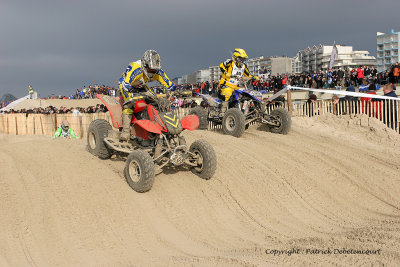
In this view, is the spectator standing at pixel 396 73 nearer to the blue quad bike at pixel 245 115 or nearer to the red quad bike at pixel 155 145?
the blue quad bike at pixel 245 115

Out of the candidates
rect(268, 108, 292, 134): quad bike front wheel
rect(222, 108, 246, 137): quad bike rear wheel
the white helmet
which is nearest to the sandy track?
rect(222, 108, 246, 137): quad bike rear wheel

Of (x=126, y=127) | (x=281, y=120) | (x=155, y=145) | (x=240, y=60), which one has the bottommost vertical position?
(x=155, y=145)

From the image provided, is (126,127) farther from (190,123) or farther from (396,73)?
(396,73)

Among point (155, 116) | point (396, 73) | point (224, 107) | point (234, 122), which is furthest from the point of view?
point (396, 73)

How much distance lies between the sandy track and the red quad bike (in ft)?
0.86

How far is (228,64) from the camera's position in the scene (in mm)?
10438

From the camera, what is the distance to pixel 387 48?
72750 millimetres

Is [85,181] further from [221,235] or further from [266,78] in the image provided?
[266,78]

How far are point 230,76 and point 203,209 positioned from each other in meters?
5.53

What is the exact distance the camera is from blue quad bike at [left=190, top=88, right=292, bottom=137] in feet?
31.9

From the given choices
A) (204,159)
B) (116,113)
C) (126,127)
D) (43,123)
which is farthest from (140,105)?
(43,123)

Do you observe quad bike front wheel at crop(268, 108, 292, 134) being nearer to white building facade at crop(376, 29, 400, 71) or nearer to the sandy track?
the sandy track

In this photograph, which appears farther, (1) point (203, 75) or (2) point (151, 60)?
(1) point (203, 75)

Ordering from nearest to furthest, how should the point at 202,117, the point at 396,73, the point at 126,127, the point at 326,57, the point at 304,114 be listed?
the point at 126,127
the point at 202,117
the point at 304,114
the point at 396,73
the point at 326,57
